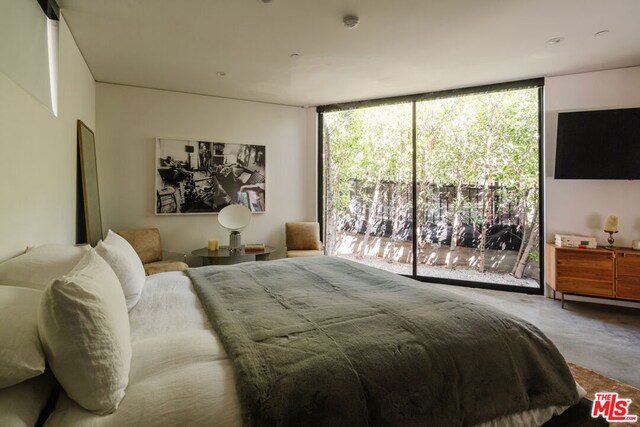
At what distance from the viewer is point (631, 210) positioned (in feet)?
11.8

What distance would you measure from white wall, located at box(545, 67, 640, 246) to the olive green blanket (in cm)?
311

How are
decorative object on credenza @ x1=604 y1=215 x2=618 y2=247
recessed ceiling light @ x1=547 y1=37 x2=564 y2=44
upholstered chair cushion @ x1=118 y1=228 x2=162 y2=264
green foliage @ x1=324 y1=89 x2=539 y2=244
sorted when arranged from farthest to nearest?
green foliage @ x1=324 y1=89 x2=539 y2=244
upholstered chair cushion @ x1=118 y1=228 x2=162 y2=264
decorative object on credenza @ x1=604 y1=215 x2=618 y2=247
recessed ceiling light @ x1=547 y1=37 x2=564 y2=44

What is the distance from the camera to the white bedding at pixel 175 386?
918 mm

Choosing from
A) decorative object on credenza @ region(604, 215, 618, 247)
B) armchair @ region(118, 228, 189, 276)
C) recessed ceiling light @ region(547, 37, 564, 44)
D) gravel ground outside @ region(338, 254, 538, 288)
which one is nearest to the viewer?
recessed ceiling light @ region(547, 37, 564, 44)

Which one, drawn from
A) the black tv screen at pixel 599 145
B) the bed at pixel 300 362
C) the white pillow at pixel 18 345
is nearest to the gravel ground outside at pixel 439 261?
the black tv screen at pixel 599 145

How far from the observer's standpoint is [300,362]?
112 cm

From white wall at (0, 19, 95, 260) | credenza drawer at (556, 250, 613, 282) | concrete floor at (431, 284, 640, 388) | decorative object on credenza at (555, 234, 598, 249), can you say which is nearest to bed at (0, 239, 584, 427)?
white wall at (0, 19, 95, 260)

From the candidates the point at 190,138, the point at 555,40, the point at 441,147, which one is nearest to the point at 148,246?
the point at 190,138

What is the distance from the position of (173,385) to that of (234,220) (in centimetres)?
317

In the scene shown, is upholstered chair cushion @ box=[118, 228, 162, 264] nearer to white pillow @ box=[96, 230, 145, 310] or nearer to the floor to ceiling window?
white pillow @ box=[96, 230, 145, 310]

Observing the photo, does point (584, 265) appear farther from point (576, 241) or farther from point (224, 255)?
point (224, 255)

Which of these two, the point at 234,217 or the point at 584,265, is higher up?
the point at 234,217

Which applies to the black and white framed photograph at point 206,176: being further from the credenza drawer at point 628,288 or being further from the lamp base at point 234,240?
the credenza drawer at point 628,288

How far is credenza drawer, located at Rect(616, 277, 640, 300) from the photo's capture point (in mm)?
3279
